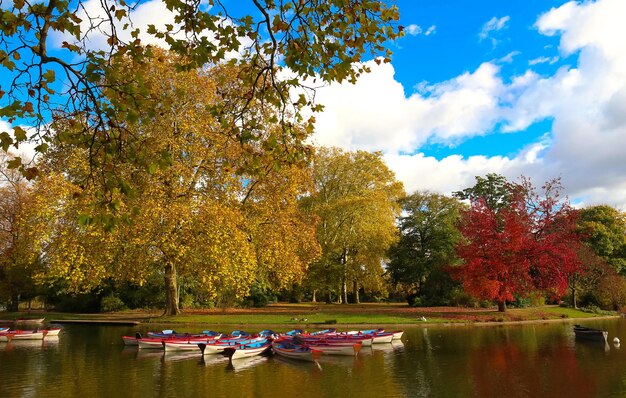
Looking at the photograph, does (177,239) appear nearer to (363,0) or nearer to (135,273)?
(135,273)

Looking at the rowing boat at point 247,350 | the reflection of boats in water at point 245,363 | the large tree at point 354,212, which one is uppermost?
the large tree at point 354,212

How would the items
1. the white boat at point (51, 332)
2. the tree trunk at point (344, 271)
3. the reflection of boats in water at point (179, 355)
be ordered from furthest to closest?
the tree trunk at point (344, 271) → the white boat at point (51, 332) → the reflection of boats in water at point (179, 355)

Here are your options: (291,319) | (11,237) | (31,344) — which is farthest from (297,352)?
(11,237)

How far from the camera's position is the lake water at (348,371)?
49.5 ft

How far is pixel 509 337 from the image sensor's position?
27.3 meters

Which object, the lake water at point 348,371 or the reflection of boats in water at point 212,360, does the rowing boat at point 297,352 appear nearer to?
the lake water at point 348,371

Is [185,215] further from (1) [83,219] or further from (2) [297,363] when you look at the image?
(1) [83,219]

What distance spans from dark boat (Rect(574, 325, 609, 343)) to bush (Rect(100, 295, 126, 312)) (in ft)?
124

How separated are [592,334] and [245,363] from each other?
63.0ft

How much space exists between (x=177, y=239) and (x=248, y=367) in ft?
42.9

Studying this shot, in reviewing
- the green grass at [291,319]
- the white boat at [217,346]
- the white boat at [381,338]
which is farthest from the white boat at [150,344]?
the white boat at [381,338]

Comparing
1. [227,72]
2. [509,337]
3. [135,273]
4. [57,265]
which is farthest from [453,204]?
[57,265]

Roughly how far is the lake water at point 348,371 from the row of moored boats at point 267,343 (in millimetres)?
475

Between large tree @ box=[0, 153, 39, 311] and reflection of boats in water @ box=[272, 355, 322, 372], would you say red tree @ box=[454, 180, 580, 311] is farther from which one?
large tree @ box=[0, 153, 39, 311]
